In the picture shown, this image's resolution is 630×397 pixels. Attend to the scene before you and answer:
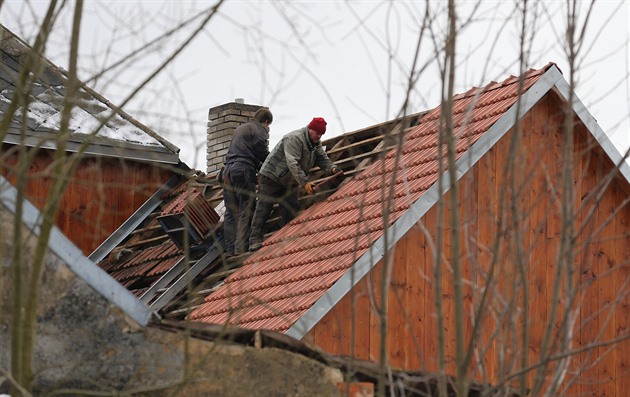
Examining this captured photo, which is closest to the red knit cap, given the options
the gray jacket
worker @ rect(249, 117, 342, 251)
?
worker @ rect(249, 117, 342, 251)

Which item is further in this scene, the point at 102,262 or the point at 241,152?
the point at 102,262

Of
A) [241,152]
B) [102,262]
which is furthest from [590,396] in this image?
[102,262]

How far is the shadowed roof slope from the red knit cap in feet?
1.83

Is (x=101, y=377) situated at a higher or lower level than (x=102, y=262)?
lower

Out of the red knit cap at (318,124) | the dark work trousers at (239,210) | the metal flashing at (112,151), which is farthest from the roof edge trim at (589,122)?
the metal flashing at (112,151)

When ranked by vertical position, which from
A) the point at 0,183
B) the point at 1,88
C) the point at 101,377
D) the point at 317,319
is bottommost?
the point at 101,377

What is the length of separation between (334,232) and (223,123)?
5.80 m

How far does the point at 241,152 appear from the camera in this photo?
14492 millimetres

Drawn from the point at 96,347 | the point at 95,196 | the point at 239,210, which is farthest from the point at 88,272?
the point at 95,196

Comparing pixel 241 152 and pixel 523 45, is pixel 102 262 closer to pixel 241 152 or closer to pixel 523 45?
pixel 241 152

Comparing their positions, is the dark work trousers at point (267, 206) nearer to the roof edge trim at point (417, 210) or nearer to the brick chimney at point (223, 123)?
the roof edge trim at point (417, 210)

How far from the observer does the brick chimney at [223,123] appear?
1825cm

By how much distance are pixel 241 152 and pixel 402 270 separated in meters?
2.88

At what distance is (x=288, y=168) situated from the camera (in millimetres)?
13883
